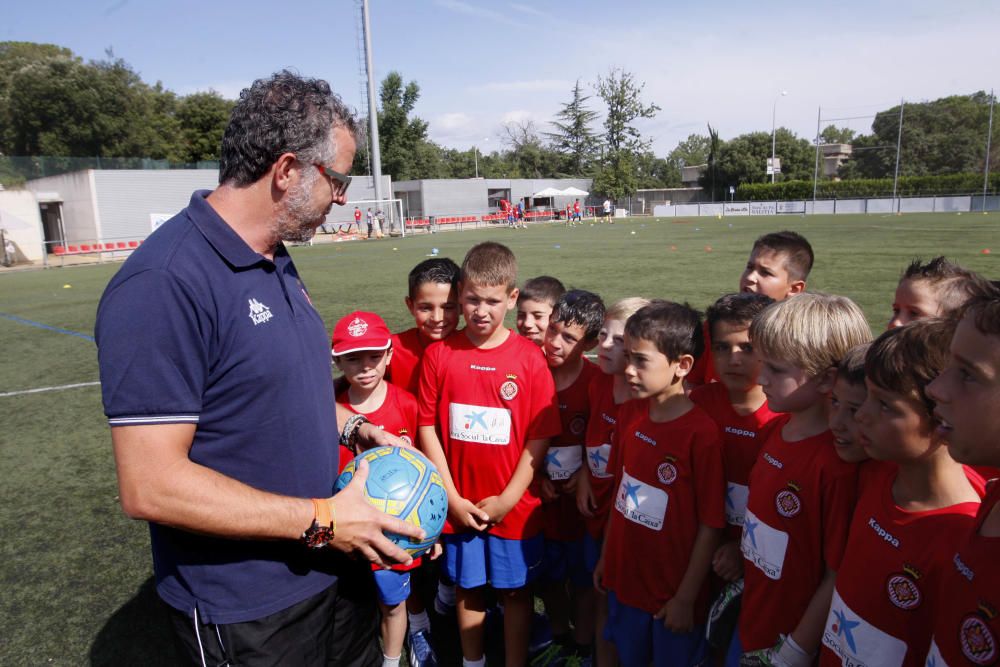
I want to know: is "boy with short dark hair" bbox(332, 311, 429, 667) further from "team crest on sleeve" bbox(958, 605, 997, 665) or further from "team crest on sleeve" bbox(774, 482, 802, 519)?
"team crest on sleeve" bbox(958, 605, 997, 665)

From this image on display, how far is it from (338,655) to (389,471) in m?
0.75

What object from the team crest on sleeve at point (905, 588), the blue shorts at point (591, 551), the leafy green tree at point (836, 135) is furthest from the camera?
the leafy green tree at point (836, 135)

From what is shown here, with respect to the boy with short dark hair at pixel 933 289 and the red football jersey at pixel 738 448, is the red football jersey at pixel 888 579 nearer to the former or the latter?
the red football jersey at pixel 738 448

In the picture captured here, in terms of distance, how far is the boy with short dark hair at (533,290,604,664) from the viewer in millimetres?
3453

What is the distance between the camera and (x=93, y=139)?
1740 inches

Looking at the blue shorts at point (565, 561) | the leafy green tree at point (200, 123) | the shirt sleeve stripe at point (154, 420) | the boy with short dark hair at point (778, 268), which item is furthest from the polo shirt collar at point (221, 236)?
the leafy green tree at point (200, 123)

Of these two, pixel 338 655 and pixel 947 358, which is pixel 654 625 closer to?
pixel 338 655

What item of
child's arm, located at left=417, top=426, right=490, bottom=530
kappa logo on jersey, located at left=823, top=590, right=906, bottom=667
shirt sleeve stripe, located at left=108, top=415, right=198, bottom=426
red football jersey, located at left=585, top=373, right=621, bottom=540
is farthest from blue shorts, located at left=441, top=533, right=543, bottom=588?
shirt sleeve stripe, located at left=108, top=415, right=198, bottom=426

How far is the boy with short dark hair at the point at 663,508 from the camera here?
258cm

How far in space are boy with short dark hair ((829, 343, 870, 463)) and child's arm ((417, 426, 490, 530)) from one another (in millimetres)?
1658

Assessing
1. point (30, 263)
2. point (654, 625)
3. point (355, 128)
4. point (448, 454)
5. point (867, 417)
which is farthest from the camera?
point (30, 263)

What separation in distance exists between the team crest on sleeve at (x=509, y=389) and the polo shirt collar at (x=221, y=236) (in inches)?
58.9

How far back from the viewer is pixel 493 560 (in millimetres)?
3242

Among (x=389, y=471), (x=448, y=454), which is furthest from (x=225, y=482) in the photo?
(x=448, y=454)
